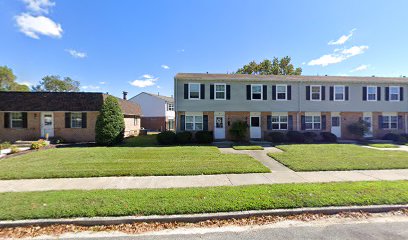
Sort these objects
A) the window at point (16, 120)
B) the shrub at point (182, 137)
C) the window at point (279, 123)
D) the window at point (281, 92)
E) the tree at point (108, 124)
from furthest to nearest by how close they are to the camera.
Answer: the window at point (279, 123) < the window at point (281, 92) < the window at point (16, 120) < the shrub at point (182, 137) < the tree at point (108, 124)

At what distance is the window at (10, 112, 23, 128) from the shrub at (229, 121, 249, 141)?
1731cm

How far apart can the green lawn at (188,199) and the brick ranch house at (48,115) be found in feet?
41.7

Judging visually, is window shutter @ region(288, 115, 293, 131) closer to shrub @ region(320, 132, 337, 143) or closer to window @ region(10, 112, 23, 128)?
shrub @ region(320, 132, 337, 143)

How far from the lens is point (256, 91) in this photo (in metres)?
17.8

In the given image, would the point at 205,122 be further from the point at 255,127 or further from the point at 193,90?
the point at 255,127

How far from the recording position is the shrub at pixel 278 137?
16.8 m

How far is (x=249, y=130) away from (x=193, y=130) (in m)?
4.99

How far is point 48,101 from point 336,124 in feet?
83.2

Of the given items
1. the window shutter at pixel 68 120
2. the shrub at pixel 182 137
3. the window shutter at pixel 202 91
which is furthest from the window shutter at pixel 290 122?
the window shutter at pixel 68 120

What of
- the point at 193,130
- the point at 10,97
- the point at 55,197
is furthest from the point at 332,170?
the point at 10,97

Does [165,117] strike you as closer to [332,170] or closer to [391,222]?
[332,170]

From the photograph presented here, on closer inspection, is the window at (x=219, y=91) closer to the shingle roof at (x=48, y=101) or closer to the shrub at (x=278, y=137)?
the shrub at (x=278, y=137)

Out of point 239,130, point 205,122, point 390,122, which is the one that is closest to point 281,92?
point 239,130

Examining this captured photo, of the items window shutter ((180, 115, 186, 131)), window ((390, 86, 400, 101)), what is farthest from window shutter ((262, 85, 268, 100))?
window ((390, 86, 400, 101))
